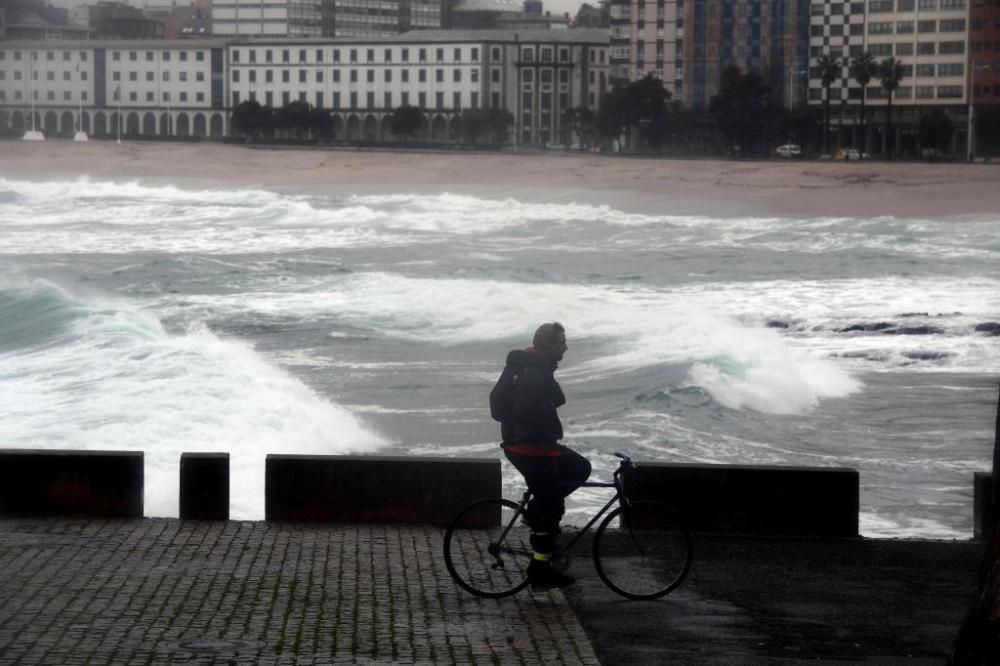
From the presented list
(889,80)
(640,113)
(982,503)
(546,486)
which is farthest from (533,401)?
(640,113)

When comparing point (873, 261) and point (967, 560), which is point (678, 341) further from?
point (873, 261)

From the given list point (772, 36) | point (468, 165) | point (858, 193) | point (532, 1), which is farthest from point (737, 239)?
point (532, 1)

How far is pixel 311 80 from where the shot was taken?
111875 mm

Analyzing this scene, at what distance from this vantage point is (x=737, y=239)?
64.1m

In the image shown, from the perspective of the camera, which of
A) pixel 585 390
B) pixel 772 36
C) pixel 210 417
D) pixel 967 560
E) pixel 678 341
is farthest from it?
pixel 772 36

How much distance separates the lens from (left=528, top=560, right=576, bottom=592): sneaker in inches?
307

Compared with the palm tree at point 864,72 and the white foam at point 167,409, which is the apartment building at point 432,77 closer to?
the palm tree at point 864,72

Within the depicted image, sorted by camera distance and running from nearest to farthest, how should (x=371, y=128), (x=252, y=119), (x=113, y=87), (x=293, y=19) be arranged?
(x=252, y=119)
(x=113, y=87)
(x=371, y=128)
(x=293, y=19)

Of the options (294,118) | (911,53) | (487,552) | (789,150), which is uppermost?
(911,53)

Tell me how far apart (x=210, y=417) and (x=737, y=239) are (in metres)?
47.3

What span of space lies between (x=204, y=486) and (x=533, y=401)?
266 cm

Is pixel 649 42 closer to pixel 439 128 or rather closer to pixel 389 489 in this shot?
pixel 439 128

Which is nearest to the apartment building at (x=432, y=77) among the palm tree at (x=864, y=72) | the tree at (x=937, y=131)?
the palm tree at (x=864, y=72)

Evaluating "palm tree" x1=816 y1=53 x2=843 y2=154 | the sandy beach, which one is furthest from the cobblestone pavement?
"palm tree" x1=816 y1=53 x2=843 y2=154
